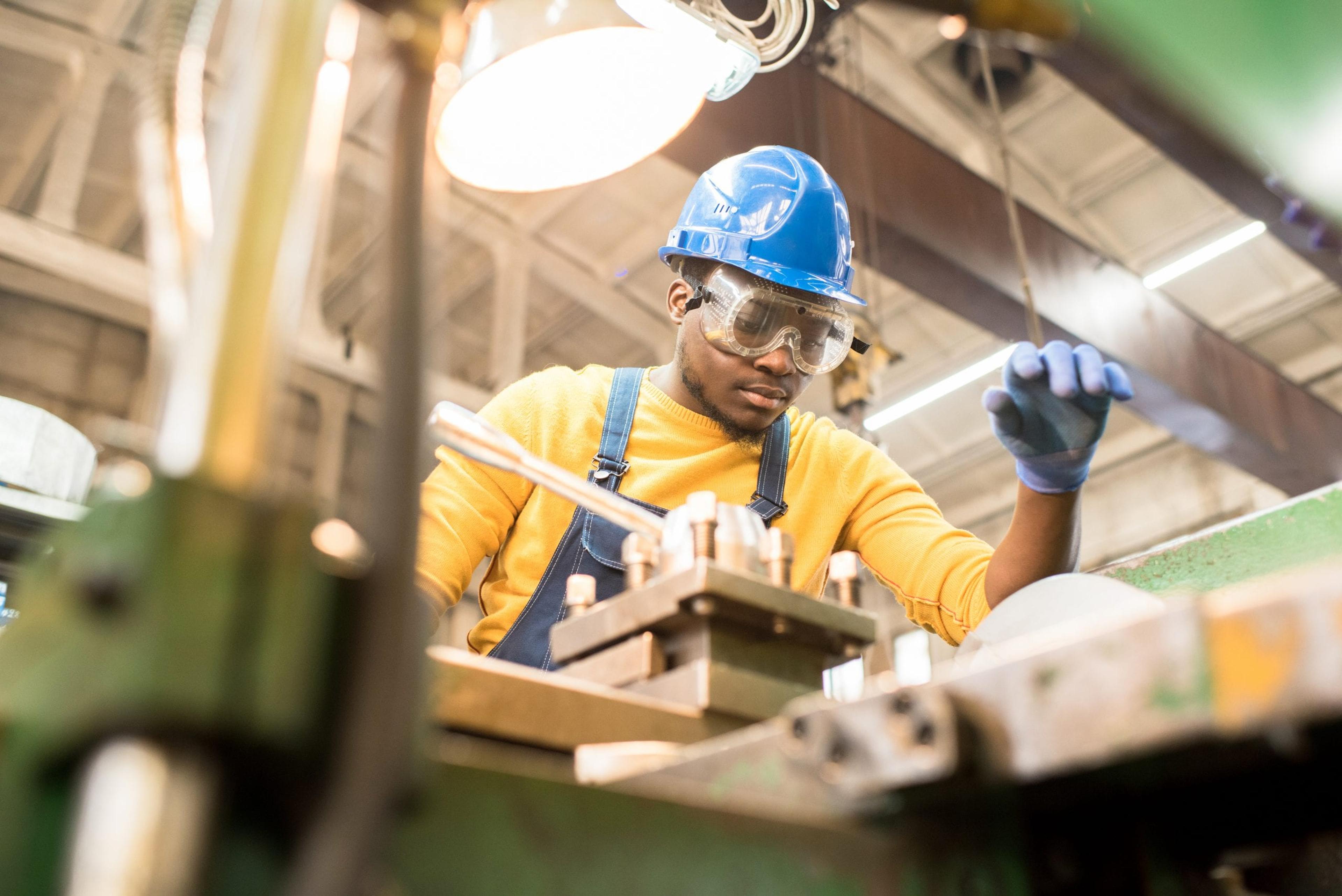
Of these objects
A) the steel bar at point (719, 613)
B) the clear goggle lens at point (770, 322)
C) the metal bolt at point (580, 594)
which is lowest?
the steel bar at point (719, 613)

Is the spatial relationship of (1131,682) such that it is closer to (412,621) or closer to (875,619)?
(412,621)

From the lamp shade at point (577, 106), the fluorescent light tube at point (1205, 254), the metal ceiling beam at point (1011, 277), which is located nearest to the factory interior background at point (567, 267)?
the fluorescent light tube at point (1205, 254)

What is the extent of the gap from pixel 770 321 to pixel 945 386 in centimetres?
479

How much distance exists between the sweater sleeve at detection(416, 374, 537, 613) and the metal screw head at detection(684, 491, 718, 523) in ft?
2.37

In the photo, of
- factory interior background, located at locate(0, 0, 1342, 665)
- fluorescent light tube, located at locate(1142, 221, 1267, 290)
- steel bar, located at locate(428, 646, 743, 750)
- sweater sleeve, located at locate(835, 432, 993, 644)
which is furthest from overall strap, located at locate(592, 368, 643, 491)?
fluorescent light tube, located at locate(1142, 221, 1267, 290)

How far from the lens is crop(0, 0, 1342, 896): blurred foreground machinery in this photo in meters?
0.39

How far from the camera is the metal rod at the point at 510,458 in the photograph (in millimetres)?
995

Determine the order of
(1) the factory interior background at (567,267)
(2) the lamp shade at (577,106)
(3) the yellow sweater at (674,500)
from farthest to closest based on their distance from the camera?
(1) the factory interior background at (567,267) < (3) the yellow sweater at (674,500) < (2) the lamp shade at (577,106)

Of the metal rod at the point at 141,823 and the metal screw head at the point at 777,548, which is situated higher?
the metal screw head at the point at 777,548

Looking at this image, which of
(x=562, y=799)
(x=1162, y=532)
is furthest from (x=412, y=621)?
(x=1162, y=532)

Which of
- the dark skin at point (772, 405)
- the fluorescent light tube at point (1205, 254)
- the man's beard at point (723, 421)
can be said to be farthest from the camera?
the fluorescent light tube at point (1205, 254)

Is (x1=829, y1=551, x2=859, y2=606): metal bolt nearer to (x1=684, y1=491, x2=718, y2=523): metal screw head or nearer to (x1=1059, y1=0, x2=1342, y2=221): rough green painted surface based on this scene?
(x1=684, y1=491, x2=718, y2=523): metal screw head

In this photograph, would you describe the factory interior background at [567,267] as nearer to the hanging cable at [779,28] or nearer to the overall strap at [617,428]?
the hanging cable at [779,28]

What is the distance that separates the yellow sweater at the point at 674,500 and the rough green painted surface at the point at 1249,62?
3.25 ft
